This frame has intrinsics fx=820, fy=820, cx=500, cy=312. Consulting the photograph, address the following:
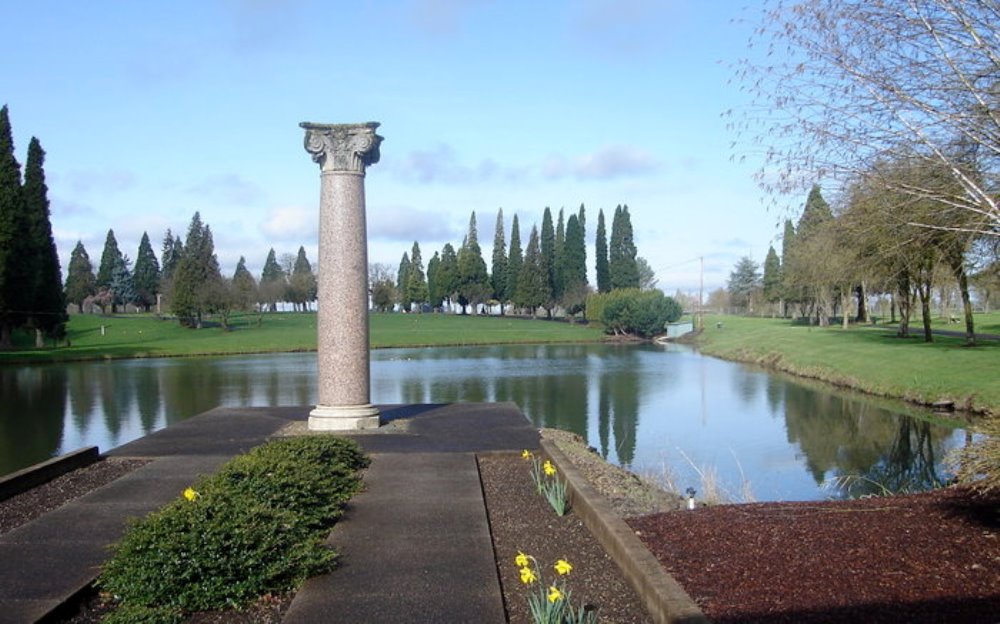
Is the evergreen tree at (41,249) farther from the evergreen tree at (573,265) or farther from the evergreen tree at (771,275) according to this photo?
the evergreen tree at (771,275)

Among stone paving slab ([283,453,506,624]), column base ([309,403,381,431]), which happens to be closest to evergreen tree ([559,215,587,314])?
column base ([309,403,381,431])

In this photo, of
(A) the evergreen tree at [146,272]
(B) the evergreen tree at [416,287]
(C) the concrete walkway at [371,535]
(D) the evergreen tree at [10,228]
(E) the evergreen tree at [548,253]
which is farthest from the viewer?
(B) the evergreen tree at [416,287]

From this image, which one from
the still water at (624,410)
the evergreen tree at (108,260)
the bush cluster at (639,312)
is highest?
the evergreen tree at (108,260)

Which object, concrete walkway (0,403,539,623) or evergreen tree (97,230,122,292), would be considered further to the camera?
evergreen tree (97,230,122,292)

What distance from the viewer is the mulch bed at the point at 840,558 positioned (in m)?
5.09

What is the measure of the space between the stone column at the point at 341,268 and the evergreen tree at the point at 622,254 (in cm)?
7586

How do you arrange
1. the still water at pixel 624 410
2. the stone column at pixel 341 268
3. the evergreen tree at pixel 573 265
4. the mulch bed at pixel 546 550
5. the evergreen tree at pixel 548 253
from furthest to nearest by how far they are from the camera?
1. the evergreen tree at pixel 548 253
2. the evergreen tree at pixel 573 265
3. the still water at pixel 624 410
4. the stone column at pixel 341 268
5. the mulch bed at pixel 546 550

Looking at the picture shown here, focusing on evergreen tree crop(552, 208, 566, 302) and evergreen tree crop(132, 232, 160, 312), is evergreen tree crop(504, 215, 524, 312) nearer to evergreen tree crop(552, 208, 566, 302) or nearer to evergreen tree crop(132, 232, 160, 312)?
evergreen tree crop(552, 208, 566, 302)

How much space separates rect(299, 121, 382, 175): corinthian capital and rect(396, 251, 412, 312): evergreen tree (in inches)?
4352

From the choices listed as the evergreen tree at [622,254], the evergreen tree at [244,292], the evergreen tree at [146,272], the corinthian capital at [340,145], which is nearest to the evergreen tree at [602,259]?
the evergreen tree at [622,254]

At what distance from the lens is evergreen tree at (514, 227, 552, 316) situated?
9412 centimetres

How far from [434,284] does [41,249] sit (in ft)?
225

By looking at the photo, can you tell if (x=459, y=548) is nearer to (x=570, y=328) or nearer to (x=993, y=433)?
(x=993, y=433)

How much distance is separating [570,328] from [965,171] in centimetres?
7471
